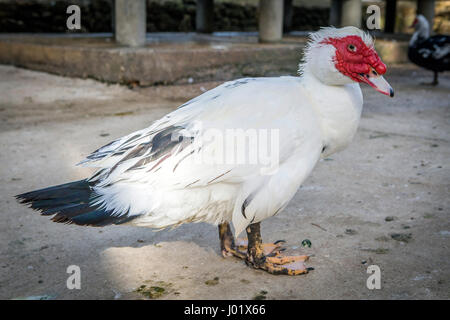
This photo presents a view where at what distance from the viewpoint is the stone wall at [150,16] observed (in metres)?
9.97

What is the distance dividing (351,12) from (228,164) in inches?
276

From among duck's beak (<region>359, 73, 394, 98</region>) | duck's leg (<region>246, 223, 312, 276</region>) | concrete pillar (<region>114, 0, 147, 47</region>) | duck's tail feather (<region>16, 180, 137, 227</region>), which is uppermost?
concrete pillar (<region>114, 0, 147, 47</region>)

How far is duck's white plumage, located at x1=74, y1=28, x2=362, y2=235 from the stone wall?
8.96 metres

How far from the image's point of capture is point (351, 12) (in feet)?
27.2

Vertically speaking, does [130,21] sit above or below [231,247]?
above

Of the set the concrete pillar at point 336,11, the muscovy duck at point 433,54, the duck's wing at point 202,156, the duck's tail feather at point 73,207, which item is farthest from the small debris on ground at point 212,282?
the concrete pillar at point 336,11

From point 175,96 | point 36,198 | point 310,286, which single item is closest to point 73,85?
point 175,96

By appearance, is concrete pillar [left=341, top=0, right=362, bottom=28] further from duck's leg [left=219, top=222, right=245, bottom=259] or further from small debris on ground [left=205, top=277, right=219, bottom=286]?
small debris on ground [left=205, top=277, right=219, bottom=286]

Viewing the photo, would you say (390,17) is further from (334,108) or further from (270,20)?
(334,108)

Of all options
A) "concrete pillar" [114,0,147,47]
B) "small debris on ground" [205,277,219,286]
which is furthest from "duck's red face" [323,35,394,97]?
"concrete pillar" [114,0,147,47]

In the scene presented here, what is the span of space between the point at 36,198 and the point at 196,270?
79 centimetres

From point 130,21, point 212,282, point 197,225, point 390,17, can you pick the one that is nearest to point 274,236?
point 197,225

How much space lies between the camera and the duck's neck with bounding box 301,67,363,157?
215 cm

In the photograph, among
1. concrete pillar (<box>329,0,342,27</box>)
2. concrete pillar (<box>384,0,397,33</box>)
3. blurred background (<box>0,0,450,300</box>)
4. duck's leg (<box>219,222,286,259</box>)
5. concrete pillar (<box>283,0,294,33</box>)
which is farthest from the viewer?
concrete pillar (<box>384,0,397,33</box>)
